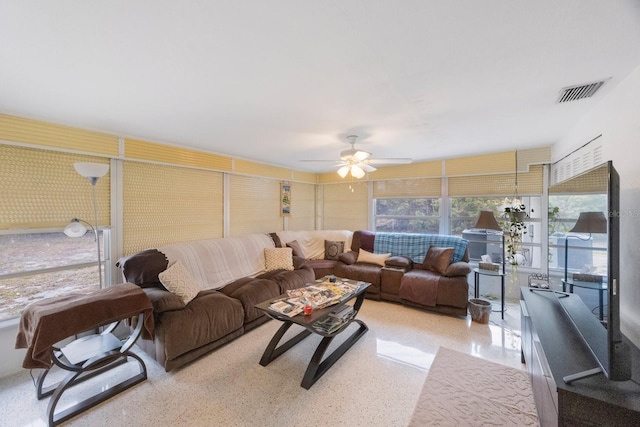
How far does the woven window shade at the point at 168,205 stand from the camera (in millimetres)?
2992

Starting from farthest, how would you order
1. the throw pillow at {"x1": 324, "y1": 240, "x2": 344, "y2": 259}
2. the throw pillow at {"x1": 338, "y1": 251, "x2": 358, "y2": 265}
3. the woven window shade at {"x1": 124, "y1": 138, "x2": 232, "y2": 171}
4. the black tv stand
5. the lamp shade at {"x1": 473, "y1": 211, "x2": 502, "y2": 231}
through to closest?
the throw pillow at {"x1": 324, "y1": 240, "x2": 344, "y2": 259}, the throw pillow at {"x1": 338, "y1": 251, "x2": 358, "y2": 265}, the lamp shade at {"x1": 473, "y1": 211, "x2": 502, "y2": 231}, the woven window shade at {"x1": 124, "y1": 138, "x2": 232, "y2": 171}, the black tv stand

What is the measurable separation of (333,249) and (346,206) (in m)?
1.26

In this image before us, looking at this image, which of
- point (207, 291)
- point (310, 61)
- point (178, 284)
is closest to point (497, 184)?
point (310, 61)

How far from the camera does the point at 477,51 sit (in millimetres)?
1415

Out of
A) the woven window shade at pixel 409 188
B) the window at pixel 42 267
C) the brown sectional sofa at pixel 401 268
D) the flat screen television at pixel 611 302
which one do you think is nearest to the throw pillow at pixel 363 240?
the brown sectional sofa at pixel 401 268

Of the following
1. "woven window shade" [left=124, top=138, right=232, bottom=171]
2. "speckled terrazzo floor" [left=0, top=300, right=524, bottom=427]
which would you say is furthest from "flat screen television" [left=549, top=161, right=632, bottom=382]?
"woven window shade" [left=124, top=138, right=232, bottom=171]

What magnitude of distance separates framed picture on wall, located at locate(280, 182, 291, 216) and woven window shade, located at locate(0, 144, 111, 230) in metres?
2.90

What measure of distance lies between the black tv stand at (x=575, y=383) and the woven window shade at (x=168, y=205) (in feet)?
12.7

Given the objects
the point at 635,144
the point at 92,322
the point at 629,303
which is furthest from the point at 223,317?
the point at 635,144

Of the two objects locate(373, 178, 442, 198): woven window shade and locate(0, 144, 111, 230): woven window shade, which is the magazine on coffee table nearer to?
locate(0, 144, 111, 230): woven window shade

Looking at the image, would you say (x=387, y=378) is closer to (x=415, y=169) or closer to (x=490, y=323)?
(x=490, y=323)

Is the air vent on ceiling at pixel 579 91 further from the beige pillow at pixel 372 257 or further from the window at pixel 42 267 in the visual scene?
the window at pixel 42 267

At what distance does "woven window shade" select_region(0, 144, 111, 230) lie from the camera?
2.23 m

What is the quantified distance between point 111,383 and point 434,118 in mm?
3774
